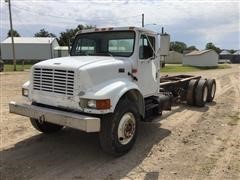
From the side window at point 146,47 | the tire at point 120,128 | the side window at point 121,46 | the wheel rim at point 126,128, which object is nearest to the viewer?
the tire at point 120,128

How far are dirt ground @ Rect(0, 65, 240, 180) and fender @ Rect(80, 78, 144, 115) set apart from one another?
1073 mm

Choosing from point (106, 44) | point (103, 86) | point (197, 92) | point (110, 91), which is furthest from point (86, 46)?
point (197, 92)

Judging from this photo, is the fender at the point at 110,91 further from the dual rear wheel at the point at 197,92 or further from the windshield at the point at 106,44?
the dual rear wheel at the point at 197,92

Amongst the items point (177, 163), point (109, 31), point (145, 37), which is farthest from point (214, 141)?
point (109, 31)

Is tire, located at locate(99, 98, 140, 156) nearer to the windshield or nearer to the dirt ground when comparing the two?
the dirt ground

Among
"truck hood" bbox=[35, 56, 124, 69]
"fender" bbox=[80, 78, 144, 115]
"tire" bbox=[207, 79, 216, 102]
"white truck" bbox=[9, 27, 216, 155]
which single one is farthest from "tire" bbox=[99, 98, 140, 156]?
"tire" bbox=[207, 79, 216, 102]

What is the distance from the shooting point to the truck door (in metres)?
6.87

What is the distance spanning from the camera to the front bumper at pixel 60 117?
17.3 ft

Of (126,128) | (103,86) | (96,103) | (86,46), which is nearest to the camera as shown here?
(96,103)

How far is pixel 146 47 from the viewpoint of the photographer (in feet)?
23.3

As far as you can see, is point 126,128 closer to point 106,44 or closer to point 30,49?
point 106,44

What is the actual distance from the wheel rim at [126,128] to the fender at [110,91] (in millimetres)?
464

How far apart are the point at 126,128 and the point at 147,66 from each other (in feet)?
5.66

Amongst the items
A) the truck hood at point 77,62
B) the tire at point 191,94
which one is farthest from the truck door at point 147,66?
the tire at point 191,94
